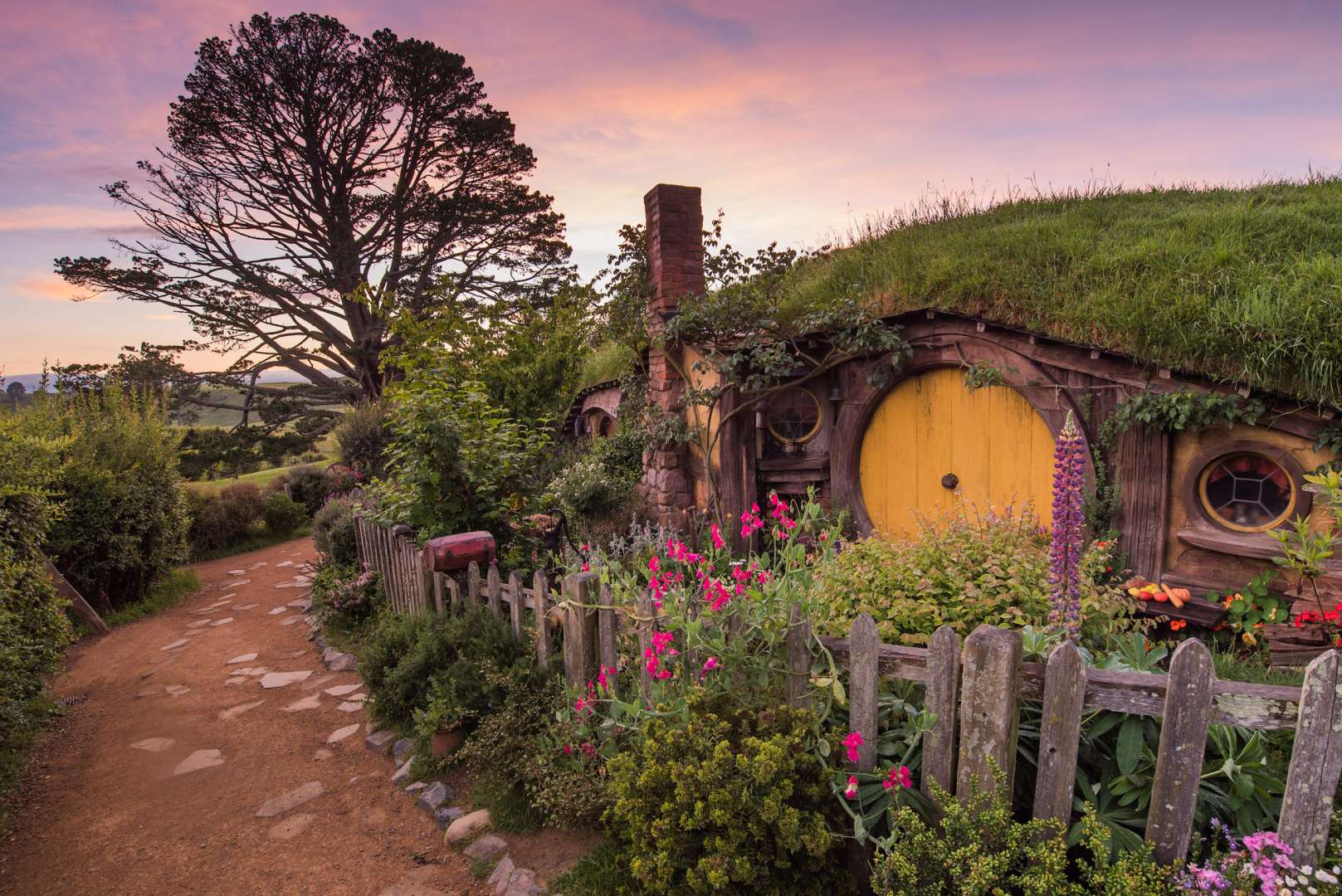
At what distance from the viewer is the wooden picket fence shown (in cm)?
196

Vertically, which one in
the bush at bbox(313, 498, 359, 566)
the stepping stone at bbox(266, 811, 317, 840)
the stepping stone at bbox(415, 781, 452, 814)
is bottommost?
the stepping stone at bbox(266, 811, 317, 840)

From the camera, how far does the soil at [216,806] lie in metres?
3.07

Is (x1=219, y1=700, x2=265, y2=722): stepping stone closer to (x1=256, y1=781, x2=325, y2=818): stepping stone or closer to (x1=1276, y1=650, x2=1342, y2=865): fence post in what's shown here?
(x1=256, y1=781, x2=325, y2=818): stepping stone

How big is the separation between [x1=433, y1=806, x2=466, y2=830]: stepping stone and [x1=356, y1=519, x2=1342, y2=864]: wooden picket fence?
202cm

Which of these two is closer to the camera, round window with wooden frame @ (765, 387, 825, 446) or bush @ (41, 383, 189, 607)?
round window with wooden frame @ (765, 387, 825, 446)

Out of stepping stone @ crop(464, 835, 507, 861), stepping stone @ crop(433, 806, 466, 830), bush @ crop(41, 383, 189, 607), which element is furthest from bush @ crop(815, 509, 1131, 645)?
bush @ crop(41, 383, 189, 607)

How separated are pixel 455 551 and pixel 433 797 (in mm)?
1544

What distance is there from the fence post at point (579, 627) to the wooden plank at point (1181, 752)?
2381mm

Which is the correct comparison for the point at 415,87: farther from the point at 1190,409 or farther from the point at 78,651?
the point at 1190,409

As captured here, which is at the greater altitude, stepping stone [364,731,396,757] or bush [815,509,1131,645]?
bush [815,509,1131,645]

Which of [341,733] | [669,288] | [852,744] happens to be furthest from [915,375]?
[341,733]

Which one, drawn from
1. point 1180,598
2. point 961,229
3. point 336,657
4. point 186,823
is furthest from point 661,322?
point 186,823

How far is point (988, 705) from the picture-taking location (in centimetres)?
221

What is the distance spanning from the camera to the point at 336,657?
18.7 feet
